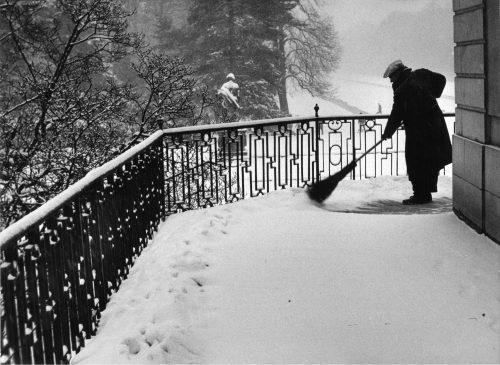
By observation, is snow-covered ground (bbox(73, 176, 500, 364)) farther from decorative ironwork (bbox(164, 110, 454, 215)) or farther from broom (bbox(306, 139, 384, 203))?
decorative ironwork (bbox(164, 110, 454, 215))

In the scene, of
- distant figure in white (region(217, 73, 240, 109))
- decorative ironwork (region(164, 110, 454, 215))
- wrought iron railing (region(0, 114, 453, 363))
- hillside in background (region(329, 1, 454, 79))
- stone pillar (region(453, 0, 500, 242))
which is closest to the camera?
wrought iron railing (region(0, 114, 453, 363))

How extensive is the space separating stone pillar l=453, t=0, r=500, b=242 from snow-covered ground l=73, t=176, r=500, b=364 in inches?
10.9

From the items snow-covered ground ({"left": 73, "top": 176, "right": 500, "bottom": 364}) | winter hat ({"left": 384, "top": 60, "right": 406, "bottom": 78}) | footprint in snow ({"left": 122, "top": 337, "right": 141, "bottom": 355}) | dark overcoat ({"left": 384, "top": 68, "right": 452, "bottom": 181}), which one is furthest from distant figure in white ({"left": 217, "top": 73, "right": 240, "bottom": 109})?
footprint in snow ({"left": 122, "top": 337, "right": 141, "bottom": 355})

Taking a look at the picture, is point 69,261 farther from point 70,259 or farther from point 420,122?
point 420,122

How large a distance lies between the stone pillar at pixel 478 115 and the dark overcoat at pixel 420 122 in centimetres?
170

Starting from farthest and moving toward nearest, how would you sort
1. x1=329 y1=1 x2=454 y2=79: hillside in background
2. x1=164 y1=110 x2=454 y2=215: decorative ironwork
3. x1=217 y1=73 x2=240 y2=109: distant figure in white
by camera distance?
x1=329 y1=1 x2=454 y2=79: hillside in background → x1=217 y1=73 x2=240 y2=109: distant figure in white → x1=164 y1=110 x2=454 y2=215: decorative ironwork

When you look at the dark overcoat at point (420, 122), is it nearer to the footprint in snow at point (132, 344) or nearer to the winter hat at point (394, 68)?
the winter hat at point (394, 68)

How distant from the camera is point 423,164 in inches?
334

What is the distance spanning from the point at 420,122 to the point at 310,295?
4.48m

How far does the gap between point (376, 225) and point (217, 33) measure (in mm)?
26619

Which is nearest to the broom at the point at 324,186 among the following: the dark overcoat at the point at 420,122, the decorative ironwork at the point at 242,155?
the dark overcoat at the point at 420,122

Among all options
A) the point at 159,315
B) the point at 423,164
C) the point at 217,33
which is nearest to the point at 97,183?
the point at 159,315

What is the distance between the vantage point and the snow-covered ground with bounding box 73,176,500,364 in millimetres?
3957

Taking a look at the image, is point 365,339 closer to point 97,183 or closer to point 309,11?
point 97,183
